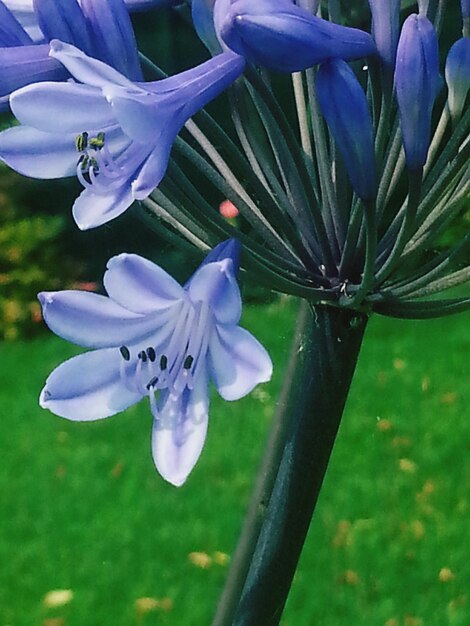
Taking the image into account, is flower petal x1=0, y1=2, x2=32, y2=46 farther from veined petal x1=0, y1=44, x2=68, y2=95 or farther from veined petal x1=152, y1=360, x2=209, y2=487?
veined petal x1=152, y1=360, x2=209, y2=487

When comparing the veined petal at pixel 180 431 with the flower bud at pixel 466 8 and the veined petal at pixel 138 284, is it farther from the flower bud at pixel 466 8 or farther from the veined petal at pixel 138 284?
the flower bud at pixel 466 8

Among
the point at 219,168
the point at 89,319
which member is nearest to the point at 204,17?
the point at 219,168

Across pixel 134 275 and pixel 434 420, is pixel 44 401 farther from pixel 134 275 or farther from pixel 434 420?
pixel 434 420

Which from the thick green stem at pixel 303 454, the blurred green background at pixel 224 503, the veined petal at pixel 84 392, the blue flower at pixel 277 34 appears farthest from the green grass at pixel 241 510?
the blue flower at pixel 277 34

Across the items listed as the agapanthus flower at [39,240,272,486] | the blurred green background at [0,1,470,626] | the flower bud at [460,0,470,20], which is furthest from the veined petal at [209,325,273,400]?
the blurred green background at [0,1,470,626]

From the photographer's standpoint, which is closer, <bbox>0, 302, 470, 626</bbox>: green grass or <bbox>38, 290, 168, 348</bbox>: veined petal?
<bbox>38, 290, 168, 348</bbox>: veined petal

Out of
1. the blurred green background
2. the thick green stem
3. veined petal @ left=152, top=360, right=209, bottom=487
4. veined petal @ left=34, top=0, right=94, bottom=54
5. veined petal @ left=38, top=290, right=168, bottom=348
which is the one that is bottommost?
the blurred green background

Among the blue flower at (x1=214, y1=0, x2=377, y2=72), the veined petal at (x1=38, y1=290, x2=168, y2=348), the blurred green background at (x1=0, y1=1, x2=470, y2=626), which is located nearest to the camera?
the blue flower at (x1=214, y1=0, x2=377, y2=72)
